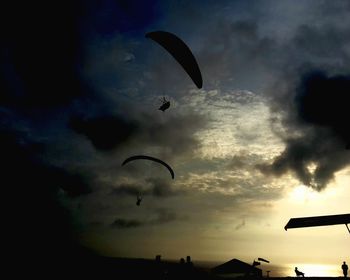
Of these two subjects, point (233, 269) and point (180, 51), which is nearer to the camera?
point (180, 51)

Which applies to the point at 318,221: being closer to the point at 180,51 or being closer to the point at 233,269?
the point at 233,269

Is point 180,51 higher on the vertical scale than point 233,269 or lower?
higher

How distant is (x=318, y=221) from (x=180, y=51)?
33.4 ft

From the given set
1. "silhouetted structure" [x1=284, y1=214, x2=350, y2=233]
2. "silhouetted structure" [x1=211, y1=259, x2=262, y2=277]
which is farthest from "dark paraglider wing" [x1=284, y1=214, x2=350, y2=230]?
"silhouetted structure" [x1=211, y1=259, x2=262, y2=277]

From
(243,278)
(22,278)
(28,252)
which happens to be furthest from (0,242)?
(243,278)

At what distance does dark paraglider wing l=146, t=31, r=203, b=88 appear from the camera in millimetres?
15625

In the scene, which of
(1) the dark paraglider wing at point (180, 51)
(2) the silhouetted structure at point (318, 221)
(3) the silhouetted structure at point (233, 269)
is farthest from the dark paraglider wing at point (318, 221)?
(1) the dark paraglider wing at point (180, 51)

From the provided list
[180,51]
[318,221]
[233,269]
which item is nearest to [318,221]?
[318,221]

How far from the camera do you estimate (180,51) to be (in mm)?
15867

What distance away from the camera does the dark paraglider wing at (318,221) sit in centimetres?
1221

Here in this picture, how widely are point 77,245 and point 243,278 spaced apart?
1306 centimetres

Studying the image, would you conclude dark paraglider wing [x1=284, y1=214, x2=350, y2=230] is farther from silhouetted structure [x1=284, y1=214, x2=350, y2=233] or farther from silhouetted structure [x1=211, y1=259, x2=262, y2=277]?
silhouetted structure [x1=211, y1=259, x2=262, y2=277]

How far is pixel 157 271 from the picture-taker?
18797mm

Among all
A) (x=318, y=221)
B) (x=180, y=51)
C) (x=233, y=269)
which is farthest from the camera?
(x=233, y=269)
